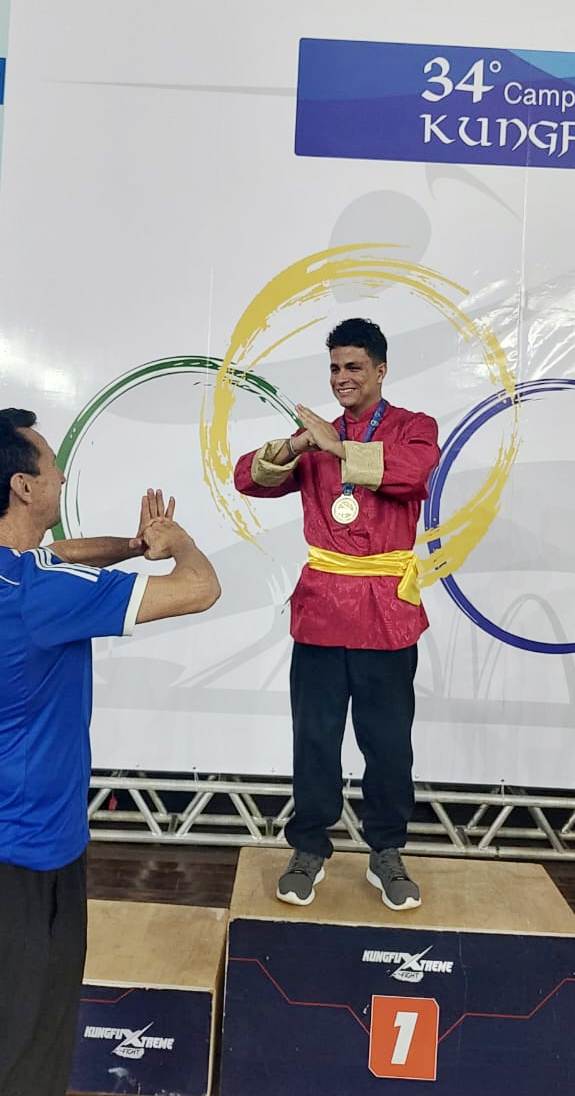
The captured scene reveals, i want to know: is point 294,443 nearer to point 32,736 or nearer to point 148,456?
point 32,736

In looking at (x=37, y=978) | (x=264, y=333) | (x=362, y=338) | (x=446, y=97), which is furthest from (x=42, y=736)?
(x=446, y=97)

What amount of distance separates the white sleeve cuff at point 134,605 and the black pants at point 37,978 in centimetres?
43

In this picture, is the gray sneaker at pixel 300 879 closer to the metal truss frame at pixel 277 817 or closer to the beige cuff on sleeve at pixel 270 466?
the beige cuff on sleeve at pixel 270 466

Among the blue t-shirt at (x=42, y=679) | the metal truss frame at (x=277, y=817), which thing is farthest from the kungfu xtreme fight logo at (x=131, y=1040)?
the metal truss frame at (x=277, y=817)

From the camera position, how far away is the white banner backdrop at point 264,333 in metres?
3.15

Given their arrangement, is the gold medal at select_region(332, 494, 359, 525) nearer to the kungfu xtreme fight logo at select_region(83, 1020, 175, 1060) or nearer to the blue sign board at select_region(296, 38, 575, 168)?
the kungfu xtreme fight logo at select_region(83, 1020, 175, 1060)

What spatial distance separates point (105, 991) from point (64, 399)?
6.89 feet

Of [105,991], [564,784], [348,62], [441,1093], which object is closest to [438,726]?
[564,784]

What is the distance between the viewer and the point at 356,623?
2096 mm

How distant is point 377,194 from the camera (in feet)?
10.4

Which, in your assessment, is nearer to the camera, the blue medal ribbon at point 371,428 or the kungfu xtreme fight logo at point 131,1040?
the kungfu xtreme fight logo at point 131,1040

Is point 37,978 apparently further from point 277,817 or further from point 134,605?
point 277,817

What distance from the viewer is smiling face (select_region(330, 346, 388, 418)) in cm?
209

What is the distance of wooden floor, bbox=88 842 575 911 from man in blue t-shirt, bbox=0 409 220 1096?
158 cm
